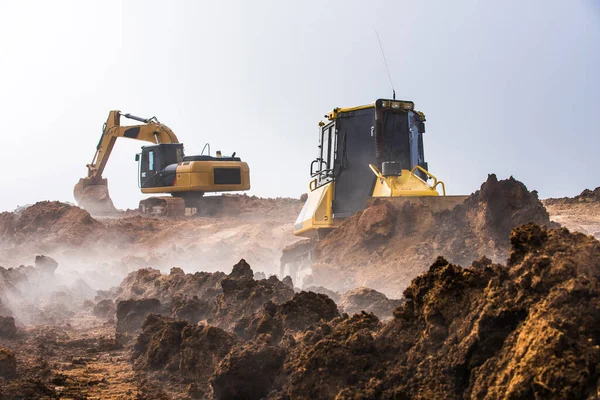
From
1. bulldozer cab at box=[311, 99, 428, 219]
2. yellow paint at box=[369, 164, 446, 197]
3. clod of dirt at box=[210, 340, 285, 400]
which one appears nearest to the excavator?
bulldozer cab at box=[311, 99, 428, 219]

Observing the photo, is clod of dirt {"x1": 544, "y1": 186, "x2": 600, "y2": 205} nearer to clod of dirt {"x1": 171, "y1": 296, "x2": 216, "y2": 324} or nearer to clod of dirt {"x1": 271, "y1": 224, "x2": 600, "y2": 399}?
clod of dirt {"x1": 171, "y1": 296, "x2": 216, "y2": 324}

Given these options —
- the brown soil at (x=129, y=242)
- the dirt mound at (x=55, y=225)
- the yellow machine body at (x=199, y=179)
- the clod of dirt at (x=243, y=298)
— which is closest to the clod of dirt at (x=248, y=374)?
the clod of dirt at (x=243, y=298)

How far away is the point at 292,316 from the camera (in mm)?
5488

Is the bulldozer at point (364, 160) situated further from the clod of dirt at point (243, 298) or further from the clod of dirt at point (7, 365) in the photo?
the clod of dirt at point (7, 365)

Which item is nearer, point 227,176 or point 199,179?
point 199,179

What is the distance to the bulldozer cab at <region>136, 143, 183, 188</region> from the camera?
2672 centimetres

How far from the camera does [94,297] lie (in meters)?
12.7

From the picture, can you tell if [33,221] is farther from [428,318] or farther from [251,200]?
[428,318]

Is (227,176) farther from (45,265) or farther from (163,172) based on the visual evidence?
(45,265)

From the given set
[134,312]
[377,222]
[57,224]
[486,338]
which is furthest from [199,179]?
[486,338]

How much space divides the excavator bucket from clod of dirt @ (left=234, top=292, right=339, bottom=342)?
24803 millimetres

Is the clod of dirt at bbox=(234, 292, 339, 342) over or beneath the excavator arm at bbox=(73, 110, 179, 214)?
beneath

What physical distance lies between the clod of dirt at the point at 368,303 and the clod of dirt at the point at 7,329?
3.50 meters

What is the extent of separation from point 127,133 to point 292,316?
24.3m
